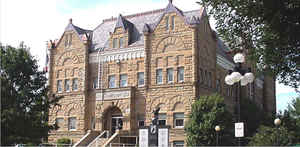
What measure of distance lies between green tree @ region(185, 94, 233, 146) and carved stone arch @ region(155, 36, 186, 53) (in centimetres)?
796

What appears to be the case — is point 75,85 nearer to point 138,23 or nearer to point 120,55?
point 120,55

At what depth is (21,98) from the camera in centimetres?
2686

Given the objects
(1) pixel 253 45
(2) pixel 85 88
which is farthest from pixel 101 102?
(1) pixel 253 45

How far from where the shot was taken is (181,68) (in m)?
44.8

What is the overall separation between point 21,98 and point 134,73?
21660mm

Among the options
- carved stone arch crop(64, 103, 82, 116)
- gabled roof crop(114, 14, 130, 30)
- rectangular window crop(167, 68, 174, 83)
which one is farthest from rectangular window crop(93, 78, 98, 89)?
rectangular window crop(167, 68, 174, 83)

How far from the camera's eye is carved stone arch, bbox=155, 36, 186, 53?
44875 millimetres

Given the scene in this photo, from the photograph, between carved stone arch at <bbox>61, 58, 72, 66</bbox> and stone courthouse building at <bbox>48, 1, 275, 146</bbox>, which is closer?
stone courthouse building at <bbox>48, 1, 275, 146</bbox>

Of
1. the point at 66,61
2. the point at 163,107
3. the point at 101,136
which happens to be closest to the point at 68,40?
the point at 66,61

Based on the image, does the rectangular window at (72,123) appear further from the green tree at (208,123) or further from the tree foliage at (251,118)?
the tree foliage at (251,118)

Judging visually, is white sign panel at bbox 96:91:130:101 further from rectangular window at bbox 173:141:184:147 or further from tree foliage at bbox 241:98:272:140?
tree foliage at bbox 241:98:272:140

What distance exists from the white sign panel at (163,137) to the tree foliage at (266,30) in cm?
693

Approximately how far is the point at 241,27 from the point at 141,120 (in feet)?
89.7

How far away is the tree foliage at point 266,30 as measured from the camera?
1697 cm
